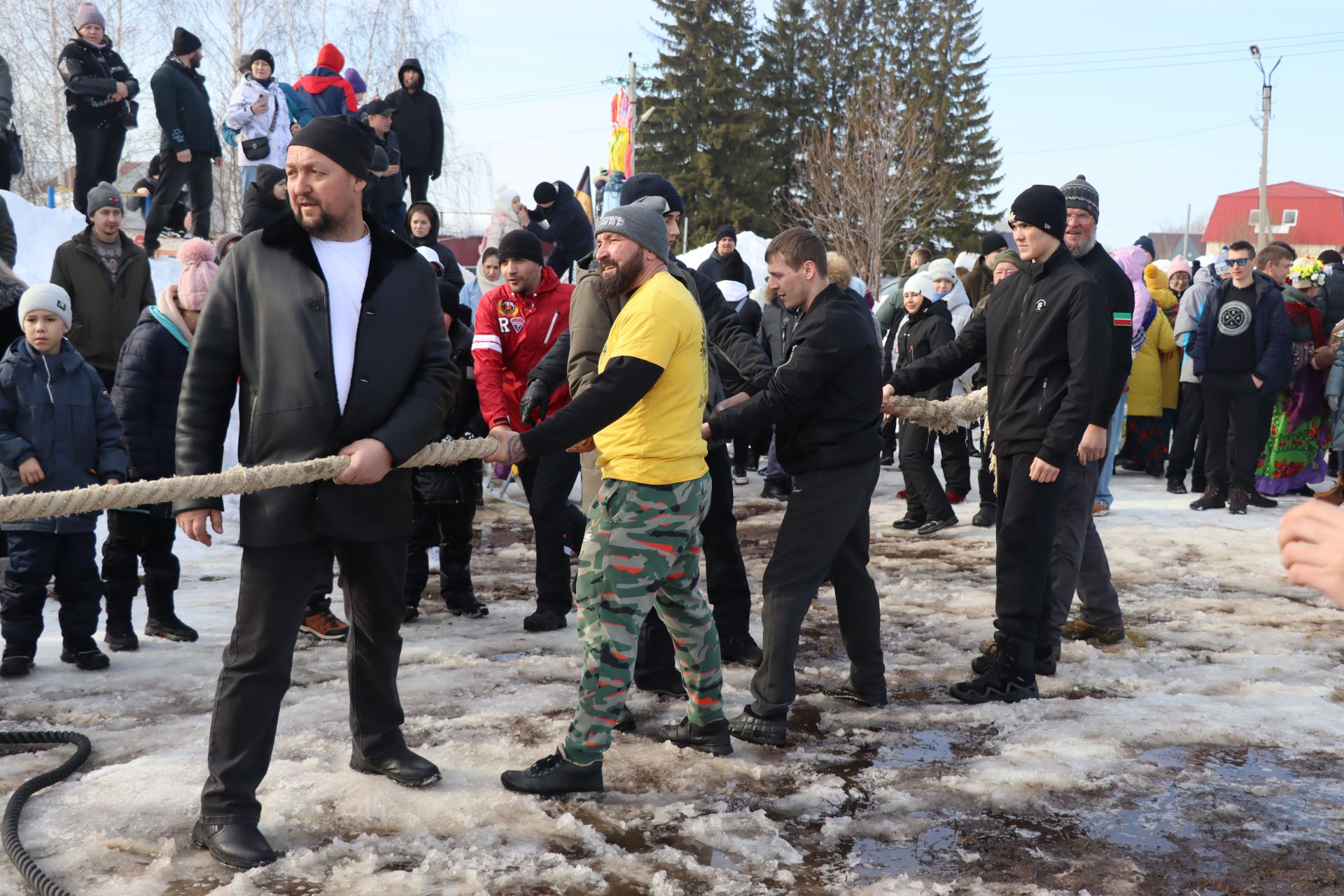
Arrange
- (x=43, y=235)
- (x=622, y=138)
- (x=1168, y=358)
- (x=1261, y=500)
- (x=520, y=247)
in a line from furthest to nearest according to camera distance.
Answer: (x=622, y=138) → (x=1168, y=358) → (x=43, y=235) → (x=1261, y=500) → (x=520, y=247)

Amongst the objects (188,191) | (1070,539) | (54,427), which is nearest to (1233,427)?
(1070,539)

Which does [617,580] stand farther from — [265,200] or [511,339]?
[265,200]

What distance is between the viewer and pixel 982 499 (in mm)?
9492

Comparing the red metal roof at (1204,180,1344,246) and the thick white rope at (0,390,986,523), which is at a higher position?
the red metal roof at (1204,180,1344,246)

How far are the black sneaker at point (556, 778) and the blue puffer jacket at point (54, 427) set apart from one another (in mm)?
2636

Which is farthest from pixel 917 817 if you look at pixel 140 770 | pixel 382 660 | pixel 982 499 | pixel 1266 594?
pixel 982 499

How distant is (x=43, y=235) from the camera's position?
1127 cm

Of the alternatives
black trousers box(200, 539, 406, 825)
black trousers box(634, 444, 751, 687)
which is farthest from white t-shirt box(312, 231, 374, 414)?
black trousers box(634, 444, 751, 687)

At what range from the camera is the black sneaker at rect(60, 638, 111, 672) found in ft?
17.2

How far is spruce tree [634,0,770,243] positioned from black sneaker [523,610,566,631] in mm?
33622

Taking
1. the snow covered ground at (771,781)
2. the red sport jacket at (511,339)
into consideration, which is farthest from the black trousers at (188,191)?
the red sport jacket at (511,339)

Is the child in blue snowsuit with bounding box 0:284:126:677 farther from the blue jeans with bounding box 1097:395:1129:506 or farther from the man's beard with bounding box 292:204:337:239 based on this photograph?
the blue jeans with bounding box 1097:395:1129:506

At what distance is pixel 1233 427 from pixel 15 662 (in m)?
9.49

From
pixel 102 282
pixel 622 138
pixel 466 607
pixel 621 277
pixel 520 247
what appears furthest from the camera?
pixel 622 138
